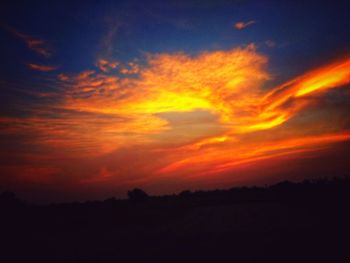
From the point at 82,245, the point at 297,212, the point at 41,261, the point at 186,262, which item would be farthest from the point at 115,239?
the point at 297,212

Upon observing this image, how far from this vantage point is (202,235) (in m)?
20.2

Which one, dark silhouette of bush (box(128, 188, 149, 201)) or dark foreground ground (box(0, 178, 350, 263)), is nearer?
dark foreground ground (box(0, 178, 350, 263))

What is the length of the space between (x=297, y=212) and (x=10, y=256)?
74.1 ft

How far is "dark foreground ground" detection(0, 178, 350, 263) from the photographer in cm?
1404

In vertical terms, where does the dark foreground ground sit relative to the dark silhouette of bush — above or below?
below

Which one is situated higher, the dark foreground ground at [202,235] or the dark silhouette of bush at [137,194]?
the dark silhouette of bush at [137,194]

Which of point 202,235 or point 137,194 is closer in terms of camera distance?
point 202,235

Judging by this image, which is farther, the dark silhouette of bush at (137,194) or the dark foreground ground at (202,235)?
the dark silhouette of bush at (137,194)

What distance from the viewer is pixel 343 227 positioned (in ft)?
53.3

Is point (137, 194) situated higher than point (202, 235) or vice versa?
point (137, 194)

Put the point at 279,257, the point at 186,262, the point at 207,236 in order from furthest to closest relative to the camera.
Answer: the point at 207,236, the point at 186,262, the point at 279,257

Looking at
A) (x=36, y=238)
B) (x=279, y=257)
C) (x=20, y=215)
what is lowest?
(x=279, y=257)

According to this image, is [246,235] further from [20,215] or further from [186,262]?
[20,215]

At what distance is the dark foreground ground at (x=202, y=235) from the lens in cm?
1404
